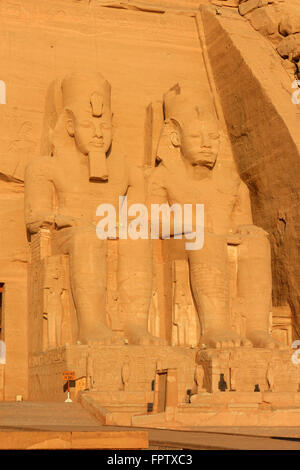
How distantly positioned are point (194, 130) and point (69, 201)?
1750 mm

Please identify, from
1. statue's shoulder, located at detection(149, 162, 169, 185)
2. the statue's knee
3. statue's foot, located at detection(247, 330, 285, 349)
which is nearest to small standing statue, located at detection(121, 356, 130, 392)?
statue's foot, located at detection(247, 330, 285, 349)

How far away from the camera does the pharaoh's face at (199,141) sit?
12.7 metres

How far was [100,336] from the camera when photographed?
434 inches

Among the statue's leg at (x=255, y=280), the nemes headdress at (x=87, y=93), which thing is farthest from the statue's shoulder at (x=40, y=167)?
the statue's leg at (x=255, y=280)

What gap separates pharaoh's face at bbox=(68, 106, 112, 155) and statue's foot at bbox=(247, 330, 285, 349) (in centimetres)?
273

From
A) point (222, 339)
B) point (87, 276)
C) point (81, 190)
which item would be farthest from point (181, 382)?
point (81, 190)

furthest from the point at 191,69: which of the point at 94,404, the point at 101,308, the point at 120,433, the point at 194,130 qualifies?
the point at 120,433

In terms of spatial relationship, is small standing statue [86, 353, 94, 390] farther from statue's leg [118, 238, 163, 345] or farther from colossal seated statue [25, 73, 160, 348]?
statue's leg [118, 238, 163, 345]

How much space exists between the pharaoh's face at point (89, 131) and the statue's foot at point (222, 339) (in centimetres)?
250

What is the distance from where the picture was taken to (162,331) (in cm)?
1219

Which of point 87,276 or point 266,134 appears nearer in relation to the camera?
point 87,276

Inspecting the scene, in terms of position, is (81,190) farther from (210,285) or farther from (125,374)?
(125,374)

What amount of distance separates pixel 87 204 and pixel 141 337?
1871mm
